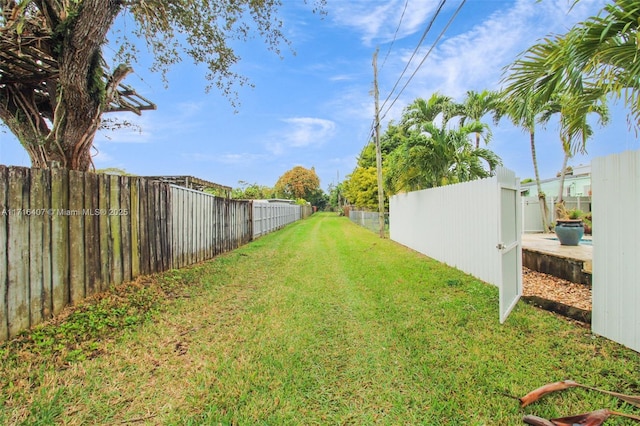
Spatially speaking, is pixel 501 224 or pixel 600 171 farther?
pixel 501 224

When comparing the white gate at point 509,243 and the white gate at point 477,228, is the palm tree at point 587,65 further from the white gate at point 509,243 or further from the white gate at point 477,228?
the white gate at point 477,228

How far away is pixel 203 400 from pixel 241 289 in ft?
9.71

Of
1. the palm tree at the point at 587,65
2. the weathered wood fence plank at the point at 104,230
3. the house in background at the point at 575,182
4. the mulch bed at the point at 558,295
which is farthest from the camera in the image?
the house in background at the point at 575,182

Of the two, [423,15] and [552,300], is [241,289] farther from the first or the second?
[423,15]

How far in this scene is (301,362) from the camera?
103 inches

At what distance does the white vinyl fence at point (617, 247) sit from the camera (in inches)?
103

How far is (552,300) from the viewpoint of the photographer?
3.91m

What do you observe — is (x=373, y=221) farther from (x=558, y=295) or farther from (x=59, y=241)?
(x=59, y=241)

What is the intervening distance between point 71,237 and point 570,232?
9.14 metres

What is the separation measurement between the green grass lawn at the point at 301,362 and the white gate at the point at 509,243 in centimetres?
26

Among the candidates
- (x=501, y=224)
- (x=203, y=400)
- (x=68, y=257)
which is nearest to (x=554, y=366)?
(x=501, y=224)

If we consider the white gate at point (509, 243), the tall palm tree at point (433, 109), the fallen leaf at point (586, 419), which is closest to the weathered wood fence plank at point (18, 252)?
the fallen leaf at point (586, 419)

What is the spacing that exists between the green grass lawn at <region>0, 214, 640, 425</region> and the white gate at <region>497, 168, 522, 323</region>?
10.3 inches

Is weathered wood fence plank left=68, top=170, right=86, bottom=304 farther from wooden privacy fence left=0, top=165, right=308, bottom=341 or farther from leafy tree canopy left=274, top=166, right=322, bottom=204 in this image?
leafy tree canopy left=274, top=166, right=322, bottom=204
